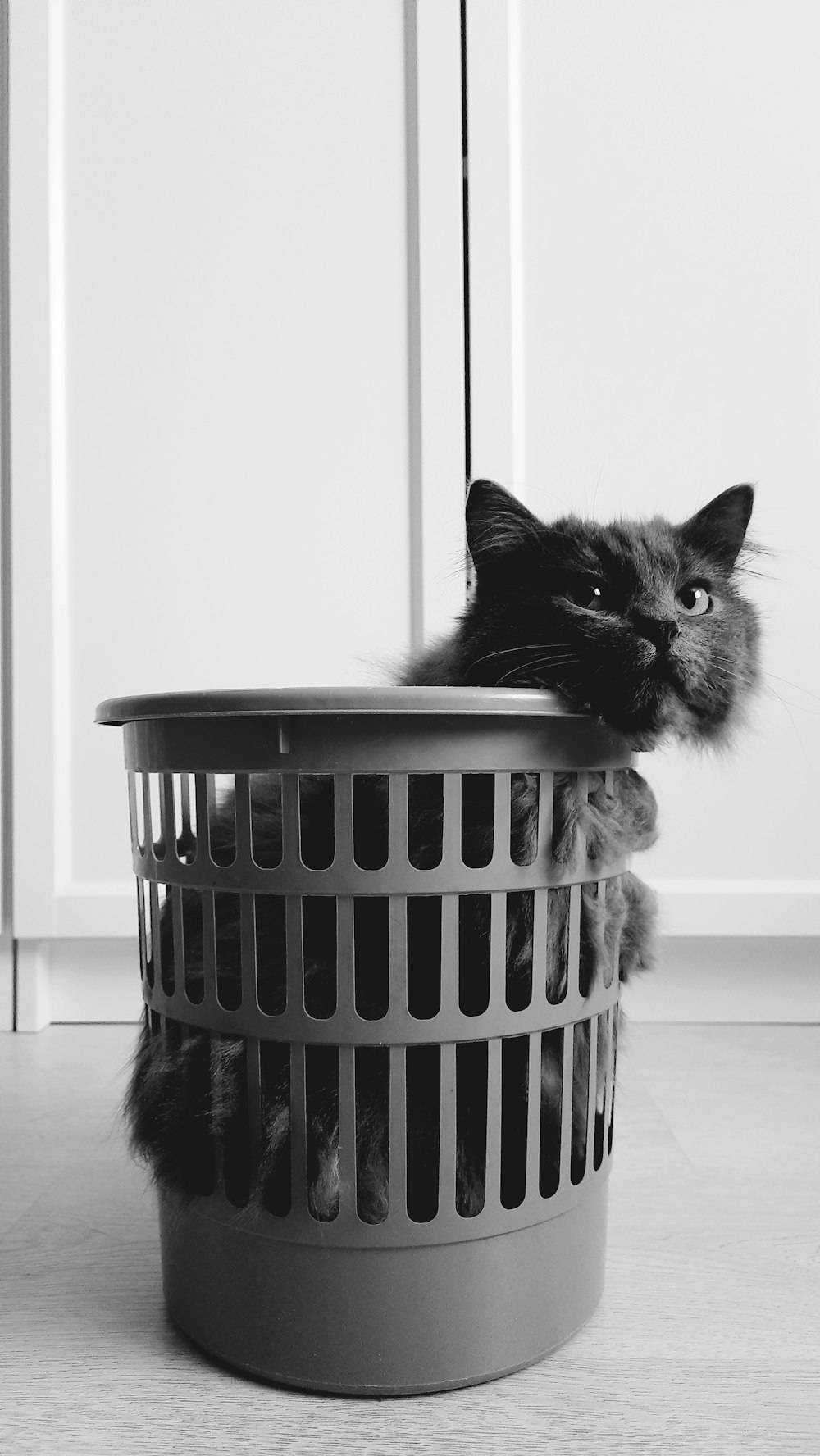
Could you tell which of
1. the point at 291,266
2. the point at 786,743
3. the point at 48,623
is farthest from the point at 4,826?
the point at 786,743

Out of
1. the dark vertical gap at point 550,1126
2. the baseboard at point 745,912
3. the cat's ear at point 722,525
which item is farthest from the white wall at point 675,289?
the dark vertical gap at point 550,1126

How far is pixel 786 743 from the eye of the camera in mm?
1390

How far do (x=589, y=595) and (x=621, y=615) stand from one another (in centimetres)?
4

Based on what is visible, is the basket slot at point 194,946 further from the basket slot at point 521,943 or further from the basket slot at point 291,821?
the basket slot at point 521,943

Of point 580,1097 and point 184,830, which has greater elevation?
point 184,830

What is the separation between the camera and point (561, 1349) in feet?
2.06

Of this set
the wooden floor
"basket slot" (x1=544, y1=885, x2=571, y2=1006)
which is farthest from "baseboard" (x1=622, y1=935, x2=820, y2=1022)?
"basket slot" (x1=544, y1=885, x2=571, y2=1006)

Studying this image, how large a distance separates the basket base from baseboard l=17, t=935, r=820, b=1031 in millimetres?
852

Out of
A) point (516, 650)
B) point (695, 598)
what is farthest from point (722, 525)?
point (516, 650)

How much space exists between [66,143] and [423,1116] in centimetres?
146

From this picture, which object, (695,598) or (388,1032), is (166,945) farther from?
(695,598)

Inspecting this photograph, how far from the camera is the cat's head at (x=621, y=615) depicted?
2.08 feet

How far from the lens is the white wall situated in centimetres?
135

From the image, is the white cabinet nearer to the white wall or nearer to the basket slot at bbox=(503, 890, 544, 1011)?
the white wall
